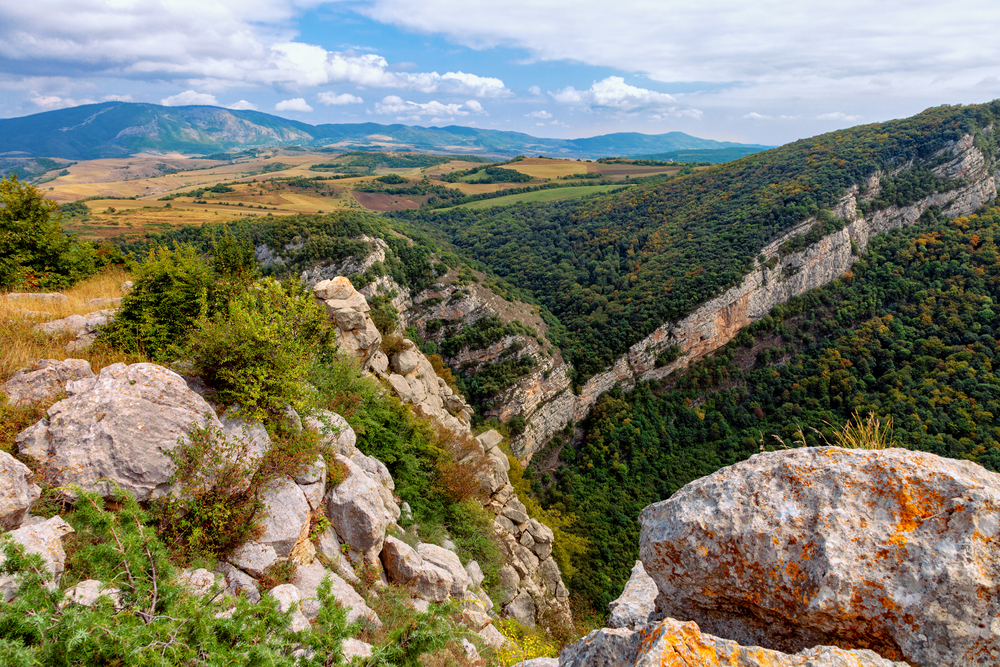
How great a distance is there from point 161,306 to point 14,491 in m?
4.92

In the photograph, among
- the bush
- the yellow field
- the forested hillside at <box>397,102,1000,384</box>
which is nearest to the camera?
the bush

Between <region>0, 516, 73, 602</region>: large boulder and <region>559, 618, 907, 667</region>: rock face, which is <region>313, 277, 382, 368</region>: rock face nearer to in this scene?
<region>0, 516, 73, 602</region>: large boulder

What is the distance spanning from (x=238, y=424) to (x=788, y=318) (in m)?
73.2

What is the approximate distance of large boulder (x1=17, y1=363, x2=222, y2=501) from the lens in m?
6.34

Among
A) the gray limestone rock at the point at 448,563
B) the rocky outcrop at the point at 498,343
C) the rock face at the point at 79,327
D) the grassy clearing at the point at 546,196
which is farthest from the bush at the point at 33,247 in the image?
the grassy clearing at the point at 546,196

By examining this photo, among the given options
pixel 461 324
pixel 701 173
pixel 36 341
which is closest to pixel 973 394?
pixel 461 324

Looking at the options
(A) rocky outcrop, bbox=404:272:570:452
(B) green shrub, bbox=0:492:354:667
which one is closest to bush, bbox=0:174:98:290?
(B) green shrub, bbox=0:492:354:667

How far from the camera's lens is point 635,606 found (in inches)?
225

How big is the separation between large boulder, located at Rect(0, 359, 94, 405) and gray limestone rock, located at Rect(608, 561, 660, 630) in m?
9.53

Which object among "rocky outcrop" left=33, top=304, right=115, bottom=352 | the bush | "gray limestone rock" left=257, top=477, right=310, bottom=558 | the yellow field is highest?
the yellow field

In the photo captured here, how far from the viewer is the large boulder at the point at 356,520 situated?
9250 mm

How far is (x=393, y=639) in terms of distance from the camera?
542 centimetres

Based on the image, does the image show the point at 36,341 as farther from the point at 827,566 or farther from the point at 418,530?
the point at 827,566

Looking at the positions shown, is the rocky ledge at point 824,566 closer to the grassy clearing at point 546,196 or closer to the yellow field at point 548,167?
the grassy clearing at point 546,196
